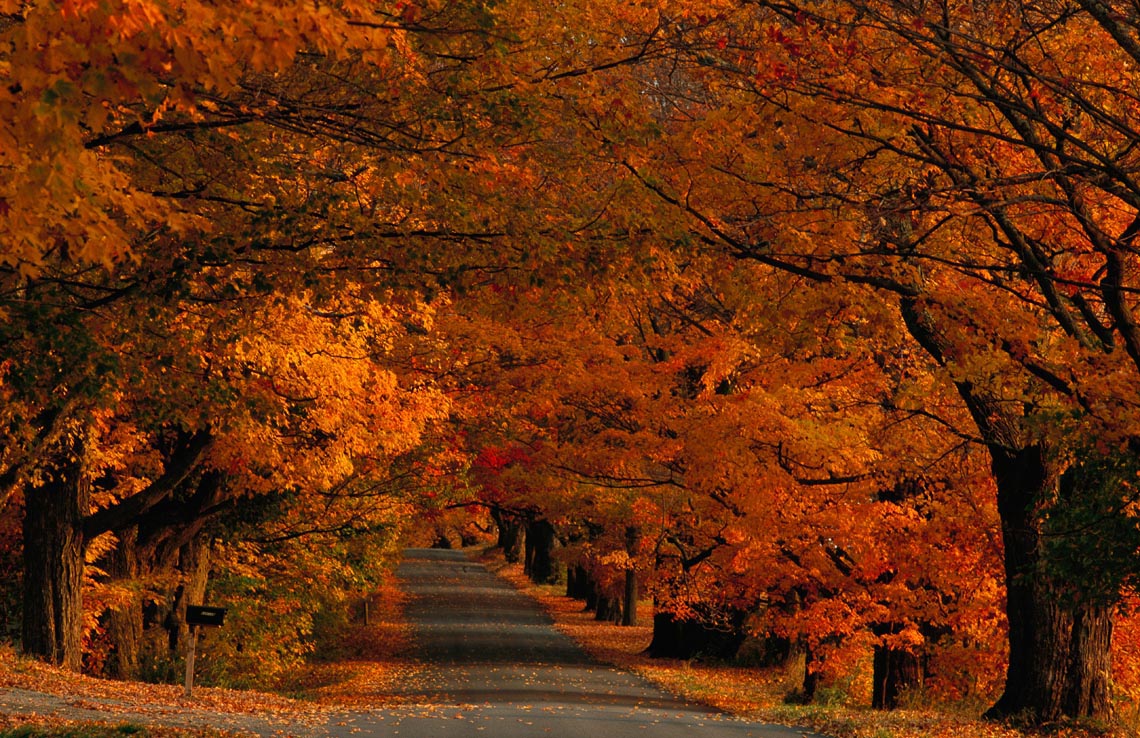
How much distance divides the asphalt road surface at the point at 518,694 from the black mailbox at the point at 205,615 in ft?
7.35

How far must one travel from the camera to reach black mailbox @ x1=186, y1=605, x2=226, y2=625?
17484 millimetres

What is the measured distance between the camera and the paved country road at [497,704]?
15125 mm

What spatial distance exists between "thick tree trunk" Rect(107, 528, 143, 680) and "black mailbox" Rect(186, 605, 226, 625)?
18.9 feet

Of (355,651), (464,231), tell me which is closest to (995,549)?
(464,231)

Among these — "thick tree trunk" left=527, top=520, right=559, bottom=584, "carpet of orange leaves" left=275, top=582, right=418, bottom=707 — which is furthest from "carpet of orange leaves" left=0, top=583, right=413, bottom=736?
"thick tree trunk" left=527, top=520, right=559, bottom=584

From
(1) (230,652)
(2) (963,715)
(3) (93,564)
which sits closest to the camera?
(2) (963,715)

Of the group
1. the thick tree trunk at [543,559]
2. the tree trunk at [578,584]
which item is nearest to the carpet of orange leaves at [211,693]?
the tree trunk at [578,584]

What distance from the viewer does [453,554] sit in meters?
96.8

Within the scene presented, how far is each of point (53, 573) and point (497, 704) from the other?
7.15 meters

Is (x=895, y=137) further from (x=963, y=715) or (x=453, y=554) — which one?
(x=453, y=554)

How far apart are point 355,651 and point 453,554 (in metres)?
62.2

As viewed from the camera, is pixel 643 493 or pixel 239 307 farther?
pixel 643 493

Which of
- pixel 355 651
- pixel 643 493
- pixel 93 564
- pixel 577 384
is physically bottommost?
pixel 355 651

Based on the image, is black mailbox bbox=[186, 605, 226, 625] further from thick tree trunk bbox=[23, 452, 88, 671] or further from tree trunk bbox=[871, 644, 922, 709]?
tree trunk bbox=[871, 644, 922, 709]
